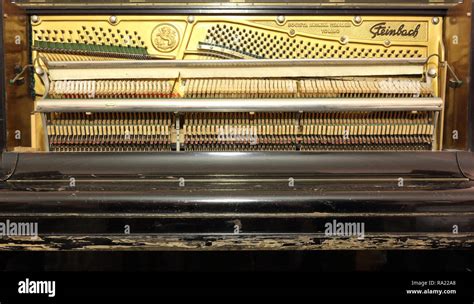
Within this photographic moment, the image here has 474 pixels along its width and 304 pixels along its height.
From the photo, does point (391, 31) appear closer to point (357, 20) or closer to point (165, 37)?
point (357, 20)

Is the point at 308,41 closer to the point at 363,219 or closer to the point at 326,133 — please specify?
the point at 326,133

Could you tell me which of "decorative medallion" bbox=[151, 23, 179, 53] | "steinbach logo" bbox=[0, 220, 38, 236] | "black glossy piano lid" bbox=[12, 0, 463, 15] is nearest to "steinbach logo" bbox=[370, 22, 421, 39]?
"black glossy piano lid" bbox=[12, 0, 463, 15]

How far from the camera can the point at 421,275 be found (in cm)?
207

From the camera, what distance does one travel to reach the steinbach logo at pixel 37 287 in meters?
2.09

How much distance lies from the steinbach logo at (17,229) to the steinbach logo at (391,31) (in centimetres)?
188

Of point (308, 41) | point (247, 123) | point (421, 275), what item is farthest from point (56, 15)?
point (421, 275)

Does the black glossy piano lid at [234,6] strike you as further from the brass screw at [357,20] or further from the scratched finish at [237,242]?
the scratched finish at [237,242]

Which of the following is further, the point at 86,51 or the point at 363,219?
the point at 86,51

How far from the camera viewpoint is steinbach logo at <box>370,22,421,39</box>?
8.07 ft

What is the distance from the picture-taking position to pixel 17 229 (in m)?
1.89

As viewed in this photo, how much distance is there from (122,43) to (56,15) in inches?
14.5

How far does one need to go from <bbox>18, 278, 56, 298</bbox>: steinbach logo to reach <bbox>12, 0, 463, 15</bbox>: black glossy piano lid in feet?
4.42

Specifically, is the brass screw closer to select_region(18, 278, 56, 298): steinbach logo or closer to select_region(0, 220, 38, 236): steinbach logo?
select_region(0, 220, 38, 236): steinbach logo

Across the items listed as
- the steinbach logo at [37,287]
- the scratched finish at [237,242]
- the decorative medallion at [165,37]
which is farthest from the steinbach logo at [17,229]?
the decorative medallion at [165,37]
